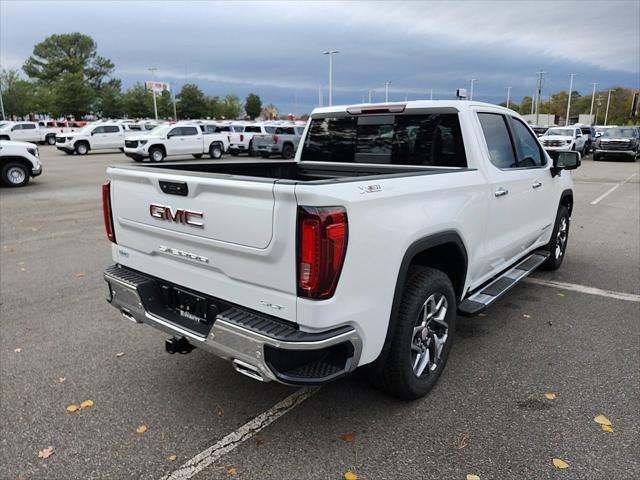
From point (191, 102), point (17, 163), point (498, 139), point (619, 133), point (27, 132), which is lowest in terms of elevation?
point (17, 163)

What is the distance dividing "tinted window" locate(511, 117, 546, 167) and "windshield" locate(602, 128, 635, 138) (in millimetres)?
27879

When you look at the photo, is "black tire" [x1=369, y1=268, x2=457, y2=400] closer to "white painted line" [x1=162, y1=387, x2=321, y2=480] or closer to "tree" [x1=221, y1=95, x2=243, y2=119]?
"white painted line" [x1=162, y1=387, x2=321, y2=480]

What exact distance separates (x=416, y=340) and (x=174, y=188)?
5.86 feet

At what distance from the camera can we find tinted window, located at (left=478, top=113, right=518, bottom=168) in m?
4.02

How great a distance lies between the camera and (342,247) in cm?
238

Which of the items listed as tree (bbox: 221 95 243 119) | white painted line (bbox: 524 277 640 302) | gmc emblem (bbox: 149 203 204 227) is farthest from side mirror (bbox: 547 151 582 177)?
tree (bbox: 221 95 243 119)

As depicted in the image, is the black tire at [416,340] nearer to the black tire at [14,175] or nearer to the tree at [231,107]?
the black tire at [14,175]

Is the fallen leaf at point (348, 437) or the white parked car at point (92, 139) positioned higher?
the white parked car at point (92, 139)

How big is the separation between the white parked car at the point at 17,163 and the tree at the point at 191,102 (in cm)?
7890

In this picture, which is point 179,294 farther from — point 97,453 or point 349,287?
point 349,287

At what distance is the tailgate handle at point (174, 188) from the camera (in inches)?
110

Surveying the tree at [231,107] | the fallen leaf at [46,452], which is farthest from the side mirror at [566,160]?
the tree at [231,107]

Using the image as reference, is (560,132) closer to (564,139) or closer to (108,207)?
(564,139)

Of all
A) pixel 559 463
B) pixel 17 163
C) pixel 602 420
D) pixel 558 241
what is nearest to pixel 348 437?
pixel 559 463
